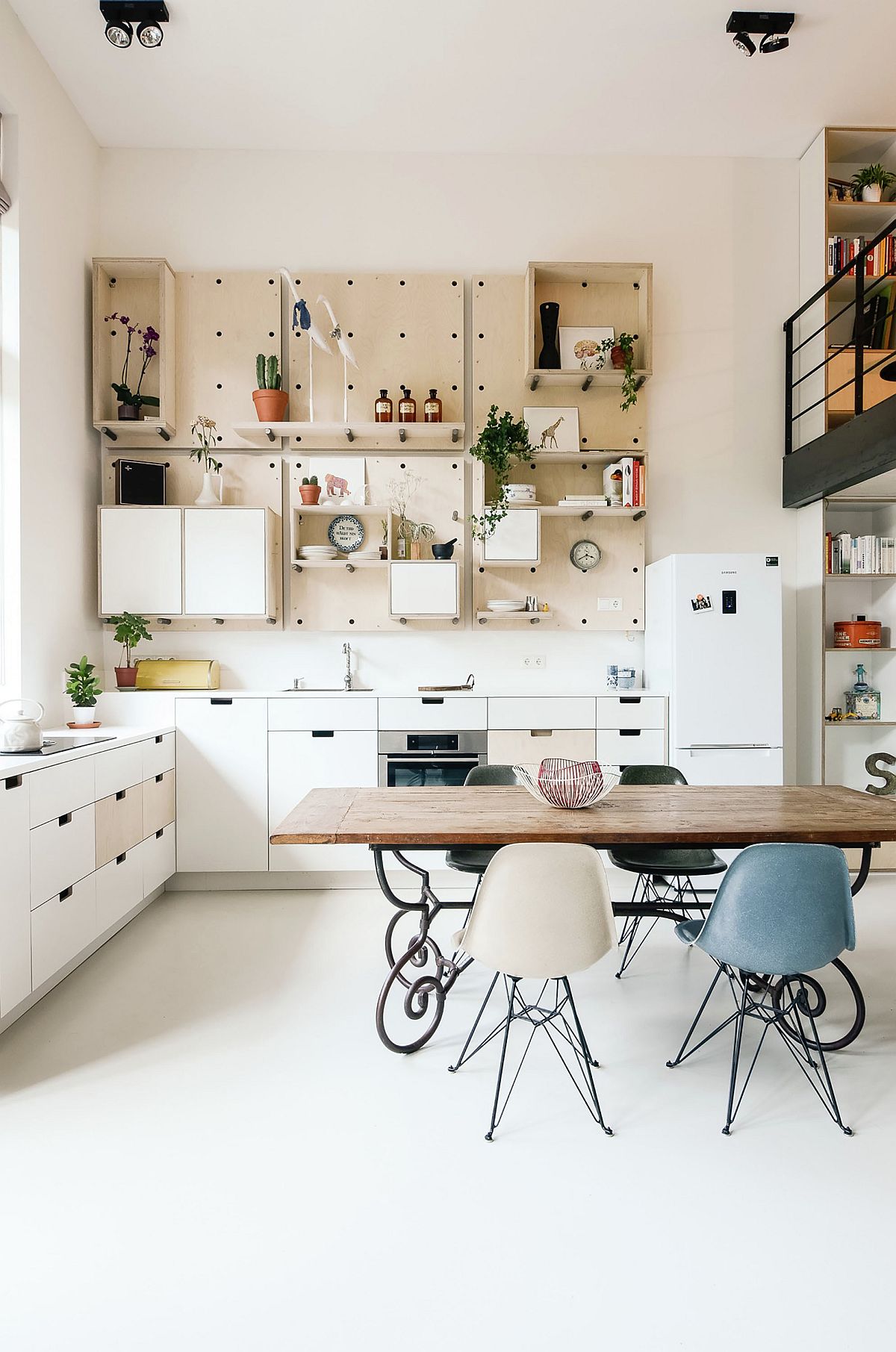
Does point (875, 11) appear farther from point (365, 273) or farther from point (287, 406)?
point (287, 406)

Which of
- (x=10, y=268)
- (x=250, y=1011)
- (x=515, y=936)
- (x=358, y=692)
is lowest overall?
(x=250, y=1011)

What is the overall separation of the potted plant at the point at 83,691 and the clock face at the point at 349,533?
1.52 metres

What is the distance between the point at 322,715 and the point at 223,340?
2.27 metres

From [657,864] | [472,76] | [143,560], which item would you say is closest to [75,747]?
[143,560]

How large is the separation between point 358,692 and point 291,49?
123 inches

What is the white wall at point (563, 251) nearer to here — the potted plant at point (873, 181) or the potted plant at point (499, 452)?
the potted plant at point (873, 181)

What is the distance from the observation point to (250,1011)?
292cm

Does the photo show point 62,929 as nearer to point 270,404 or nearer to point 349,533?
point 349,533

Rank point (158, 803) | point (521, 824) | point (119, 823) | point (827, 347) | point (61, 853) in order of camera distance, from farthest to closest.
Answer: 1. point (827, 347)
2. point (158, 803)
3. point (119, 823)
4. point (61, 853)
5. point (521, 824)

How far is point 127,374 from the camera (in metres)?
4.69

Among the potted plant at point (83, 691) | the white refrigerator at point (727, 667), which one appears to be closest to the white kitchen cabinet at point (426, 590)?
the white refrigerator at point (727, 667)

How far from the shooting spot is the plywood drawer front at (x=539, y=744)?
4348mm

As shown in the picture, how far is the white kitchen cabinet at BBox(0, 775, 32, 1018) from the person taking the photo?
261 centimetres

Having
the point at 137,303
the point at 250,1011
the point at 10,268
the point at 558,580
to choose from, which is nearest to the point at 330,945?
the point at 250,1011
